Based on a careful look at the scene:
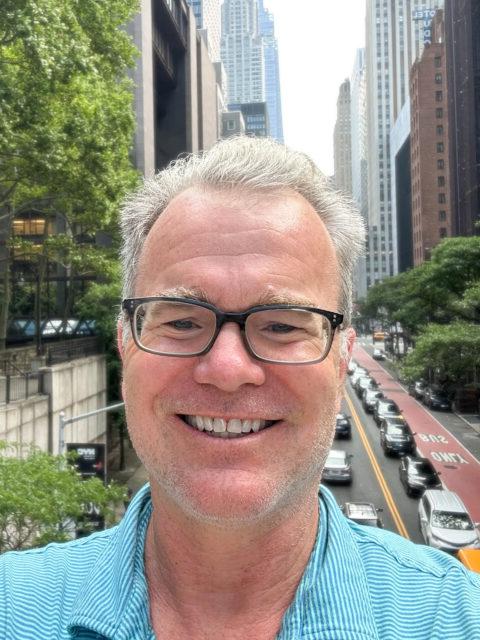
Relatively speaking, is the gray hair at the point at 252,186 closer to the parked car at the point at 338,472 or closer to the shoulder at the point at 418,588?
the shoulder at the point at 418,588

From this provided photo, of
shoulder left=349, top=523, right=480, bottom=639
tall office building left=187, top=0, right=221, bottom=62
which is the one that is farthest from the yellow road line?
tall office building left=187, top=0, right=221, bottom=62

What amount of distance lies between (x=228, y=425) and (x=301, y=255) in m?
0.58

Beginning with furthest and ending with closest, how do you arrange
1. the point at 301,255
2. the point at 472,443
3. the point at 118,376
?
the point at 472,443 → the point at 118,376 → the point at 301,255

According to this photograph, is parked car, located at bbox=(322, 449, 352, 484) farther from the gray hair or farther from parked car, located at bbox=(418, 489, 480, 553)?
the gray hair

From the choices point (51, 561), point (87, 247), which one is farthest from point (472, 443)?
point (51, 561)

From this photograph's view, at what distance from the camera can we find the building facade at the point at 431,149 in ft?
267

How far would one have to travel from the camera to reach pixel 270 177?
6.36ft

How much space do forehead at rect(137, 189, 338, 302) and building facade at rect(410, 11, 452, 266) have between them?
3267 inches

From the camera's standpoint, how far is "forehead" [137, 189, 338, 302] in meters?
1.81

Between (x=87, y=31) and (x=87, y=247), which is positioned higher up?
(x=87, y=31)

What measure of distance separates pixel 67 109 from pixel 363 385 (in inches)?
1433

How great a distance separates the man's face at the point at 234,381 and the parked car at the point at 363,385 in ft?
147

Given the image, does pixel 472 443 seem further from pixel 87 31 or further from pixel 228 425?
pixel 228 425

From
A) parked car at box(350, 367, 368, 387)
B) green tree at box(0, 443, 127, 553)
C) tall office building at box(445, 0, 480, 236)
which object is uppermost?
tall office building at box(445, 0, 480, 236)
